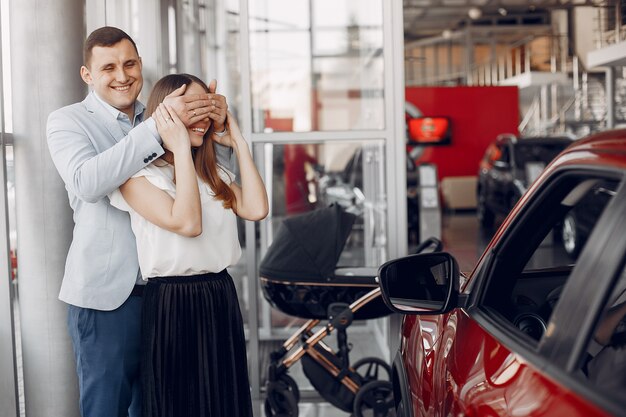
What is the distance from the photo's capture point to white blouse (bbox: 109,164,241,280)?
7.78ft

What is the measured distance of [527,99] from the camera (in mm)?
23328

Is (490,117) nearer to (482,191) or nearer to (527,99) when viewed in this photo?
(482,191)

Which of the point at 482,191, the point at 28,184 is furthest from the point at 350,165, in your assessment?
the point at 482,191

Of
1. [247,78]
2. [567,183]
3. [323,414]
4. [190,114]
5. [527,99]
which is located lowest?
[323,414]

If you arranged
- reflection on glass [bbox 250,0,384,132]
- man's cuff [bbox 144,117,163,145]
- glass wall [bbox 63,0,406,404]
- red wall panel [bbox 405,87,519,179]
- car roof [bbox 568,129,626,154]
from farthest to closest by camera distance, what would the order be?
red wall panel [bbox 405,87,519,179]
reflection on glass [bbox 250,0,384,132]
glass wall [bbox 63,0,406,404]
man's cuff [bbox 144,117,163,145]
car roof [bbox 568,129,626,154]

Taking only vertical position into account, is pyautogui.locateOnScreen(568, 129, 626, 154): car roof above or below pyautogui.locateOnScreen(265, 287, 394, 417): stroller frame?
above

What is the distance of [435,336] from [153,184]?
0.91m

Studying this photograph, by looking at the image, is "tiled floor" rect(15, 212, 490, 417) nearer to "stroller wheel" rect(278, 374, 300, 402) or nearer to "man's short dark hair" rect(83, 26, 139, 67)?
"stroller wheel" rect(278, 374, 300, 402)

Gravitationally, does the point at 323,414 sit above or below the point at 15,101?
below

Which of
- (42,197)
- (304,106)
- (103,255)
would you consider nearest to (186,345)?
(103,255)

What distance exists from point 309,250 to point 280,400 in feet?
2.58

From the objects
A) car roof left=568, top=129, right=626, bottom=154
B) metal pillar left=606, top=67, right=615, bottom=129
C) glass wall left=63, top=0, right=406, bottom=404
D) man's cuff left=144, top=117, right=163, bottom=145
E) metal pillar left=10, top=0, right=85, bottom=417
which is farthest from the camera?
metal pillar left=606, top=67, right=615, bottom=129

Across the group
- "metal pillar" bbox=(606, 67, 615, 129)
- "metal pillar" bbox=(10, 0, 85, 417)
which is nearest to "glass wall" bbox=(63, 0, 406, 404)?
"metal pillar" bbox=(10, 0, 85, 417)

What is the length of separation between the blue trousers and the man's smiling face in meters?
0.63
